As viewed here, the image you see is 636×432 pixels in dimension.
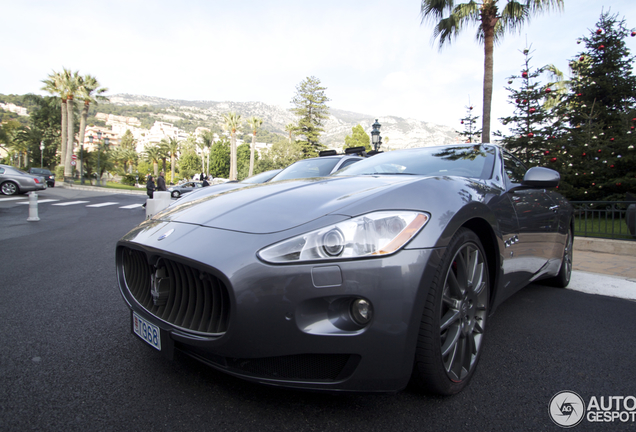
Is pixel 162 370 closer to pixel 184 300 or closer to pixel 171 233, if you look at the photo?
pixel 184 300

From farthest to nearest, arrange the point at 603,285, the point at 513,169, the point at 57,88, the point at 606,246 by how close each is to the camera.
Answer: the point at 57,88, the point at 606,246, the point at 603,285, the point at 513,169

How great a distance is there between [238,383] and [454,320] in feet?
3.50

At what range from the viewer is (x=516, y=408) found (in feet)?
5.39

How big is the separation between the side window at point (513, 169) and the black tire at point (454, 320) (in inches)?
45.4

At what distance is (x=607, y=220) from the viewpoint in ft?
21.8

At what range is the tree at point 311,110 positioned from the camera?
51.6m

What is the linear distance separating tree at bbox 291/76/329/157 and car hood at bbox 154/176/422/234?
50.0m

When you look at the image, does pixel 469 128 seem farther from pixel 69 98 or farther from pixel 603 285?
pixel 69 98

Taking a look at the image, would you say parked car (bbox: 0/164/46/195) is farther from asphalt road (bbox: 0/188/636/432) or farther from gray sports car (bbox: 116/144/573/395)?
gray sports car (bbox: 116/144/573/395)

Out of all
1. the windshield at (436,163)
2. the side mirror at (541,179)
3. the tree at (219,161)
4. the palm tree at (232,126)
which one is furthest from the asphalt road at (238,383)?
the tree at (219,161)

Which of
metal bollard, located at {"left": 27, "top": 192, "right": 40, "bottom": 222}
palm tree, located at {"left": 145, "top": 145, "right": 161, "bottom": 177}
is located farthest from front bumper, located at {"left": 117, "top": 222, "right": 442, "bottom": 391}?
palm tree, located at {"left": 145, "top": 145, "right": 161, "bottom": 177}

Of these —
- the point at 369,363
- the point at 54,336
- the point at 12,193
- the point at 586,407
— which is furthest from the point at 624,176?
the point at 12,193

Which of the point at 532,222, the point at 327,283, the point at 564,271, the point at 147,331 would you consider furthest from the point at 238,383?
the point at 564,271

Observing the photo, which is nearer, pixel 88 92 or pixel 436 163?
pixel 436 163
